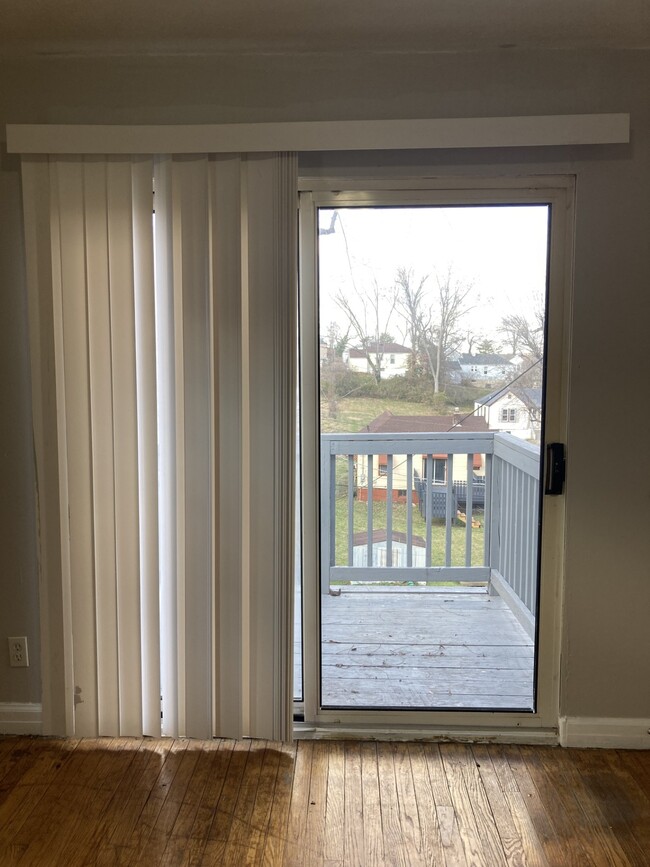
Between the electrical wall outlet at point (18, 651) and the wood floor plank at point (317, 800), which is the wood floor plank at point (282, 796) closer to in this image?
the wood floor plank at point (317, 800)

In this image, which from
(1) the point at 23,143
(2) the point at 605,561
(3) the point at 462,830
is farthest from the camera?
(2) the point at 605,561

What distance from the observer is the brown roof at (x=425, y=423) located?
8.41 ft

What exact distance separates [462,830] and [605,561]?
107 centimetres

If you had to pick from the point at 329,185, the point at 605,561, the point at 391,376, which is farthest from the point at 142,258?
the point at 605,561

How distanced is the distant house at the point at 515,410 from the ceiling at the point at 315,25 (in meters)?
1.21

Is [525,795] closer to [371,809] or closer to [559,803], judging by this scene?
[559,803]

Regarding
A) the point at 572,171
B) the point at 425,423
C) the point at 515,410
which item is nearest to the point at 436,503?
the point at 425,423

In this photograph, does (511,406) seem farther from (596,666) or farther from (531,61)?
(531,61)

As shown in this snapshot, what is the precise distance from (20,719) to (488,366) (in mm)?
2293

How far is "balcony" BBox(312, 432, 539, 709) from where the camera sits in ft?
8.64

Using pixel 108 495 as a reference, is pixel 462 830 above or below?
below

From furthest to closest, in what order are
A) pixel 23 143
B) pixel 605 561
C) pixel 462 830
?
pixel 605 561 → pixel 23 143 → pixel 462 830

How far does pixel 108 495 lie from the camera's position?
8.05 feet

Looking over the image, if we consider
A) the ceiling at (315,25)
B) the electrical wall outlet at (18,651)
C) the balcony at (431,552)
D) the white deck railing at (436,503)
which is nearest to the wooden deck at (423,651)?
the balcony at (431,552)
